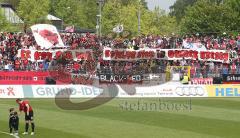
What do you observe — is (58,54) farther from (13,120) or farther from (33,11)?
(33,11)

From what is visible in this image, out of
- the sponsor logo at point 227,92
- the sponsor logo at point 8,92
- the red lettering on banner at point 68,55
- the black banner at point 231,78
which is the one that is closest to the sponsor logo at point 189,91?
the sponsor logo at point 227,92

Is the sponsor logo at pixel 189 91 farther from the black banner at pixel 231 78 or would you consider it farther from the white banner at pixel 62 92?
the black banner at pixel 231 78

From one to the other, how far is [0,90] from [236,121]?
70.0 feet

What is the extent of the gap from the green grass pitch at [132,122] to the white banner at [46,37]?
15.9 meters

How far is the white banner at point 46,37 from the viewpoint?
58.8 m

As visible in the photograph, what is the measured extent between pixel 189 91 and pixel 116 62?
12.6 m

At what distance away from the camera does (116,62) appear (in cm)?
5888

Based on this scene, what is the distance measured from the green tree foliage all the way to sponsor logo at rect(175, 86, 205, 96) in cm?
4419

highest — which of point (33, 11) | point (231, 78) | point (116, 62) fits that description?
point (33, 11)

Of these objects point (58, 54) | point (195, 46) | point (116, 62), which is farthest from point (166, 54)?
point (58, 54)

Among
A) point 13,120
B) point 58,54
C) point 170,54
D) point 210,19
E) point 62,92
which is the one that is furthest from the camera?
point 210,19

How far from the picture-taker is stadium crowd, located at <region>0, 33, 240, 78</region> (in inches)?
2185

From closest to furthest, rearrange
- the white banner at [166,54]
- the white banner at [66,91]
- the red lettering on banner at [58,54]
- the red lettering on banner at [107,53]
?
the white banner at [66,91]
the red lettering on banner at [58,54]
the red lettering on banner at [107,53]
the white banner at [166,54]

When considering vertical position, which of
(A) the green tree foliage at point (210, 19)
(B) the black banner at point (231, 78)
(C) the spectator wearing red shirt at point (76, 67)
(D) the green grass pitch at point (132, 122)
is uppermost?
(A) the green tree foliage at point (210, 19)
